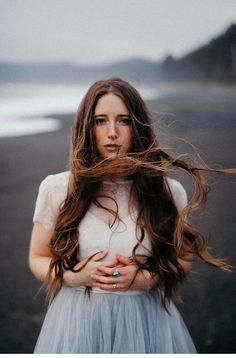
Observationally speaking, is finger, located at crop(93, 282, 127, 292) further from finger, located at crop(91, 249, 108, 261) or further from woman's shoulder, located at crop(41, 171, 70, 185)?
woman's shoulder, located at crop(41, 171, 70, 185)

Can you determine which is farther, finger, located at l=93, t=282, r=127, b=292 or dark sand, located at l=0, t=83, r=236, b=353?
dark sand, located at l=0, t=83, r=236, b=353

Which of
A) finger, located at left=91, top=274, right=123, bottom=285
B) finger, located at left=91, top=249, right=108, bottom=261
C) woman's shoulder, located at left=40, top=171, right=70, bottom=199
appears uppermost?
woman's shoulder, located at left=40, top=171, right=70, bottom=199

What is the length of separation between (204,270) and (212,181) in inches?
12.2

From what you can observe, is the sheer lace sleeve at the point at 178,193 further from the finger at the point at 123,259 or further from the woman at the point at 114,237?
the finger at the point at 123,259

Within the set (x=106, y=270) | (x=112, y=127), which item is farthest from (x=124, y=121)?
(x=106, y=270)

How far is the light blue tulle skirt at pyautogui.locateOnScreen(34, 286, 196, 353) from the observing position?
4.55 feet

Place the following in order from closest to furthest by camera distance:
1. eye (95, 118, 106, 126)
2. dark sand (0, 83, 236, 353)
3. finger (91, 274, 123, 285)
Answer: finger (91, 274, 123, 285), eye (95, 118, 106, 126), dark sand (0, 83, 236, 353)

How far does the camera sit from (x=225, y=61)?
1.60 m

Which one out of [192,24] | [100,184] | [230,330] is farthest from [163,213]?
[192,24]

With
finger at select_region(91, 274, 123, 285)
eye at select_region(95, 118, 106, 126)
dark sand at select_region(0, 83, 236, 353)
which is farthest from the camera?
dark sand at select_region(0, 83, 236, 353)

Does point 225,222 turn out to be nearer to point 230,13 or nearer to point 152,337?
point 152,337

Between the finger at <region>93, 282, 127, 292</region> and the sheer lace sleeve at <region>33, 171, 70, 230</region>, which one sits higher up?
the sheer lace sleeve at <region>33, 171, 70, 230</region>

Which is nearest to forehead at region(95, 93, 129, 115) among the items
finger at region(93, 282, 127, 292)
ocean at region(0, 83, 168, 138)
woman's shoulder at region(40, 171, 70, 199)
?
ocean at region(0, 83, 168, 138)

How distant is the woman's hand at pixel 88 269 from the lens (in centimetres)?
139
